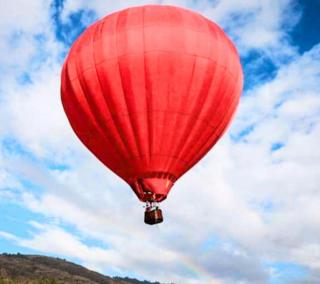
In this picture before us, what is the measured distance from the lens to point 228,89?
97.2ft

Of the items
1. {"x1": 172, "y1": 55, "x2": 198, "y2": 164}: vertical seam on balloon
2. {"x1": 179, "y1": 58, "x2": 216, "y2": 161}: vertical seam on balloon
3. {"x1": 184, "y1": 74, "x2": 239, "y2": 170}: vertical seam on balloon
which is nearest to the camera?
{"x1": 172, "y1": 55, "x2": 198, "y2": 164}: vertical seam on balloon

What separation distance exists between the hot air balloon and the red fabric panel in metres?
0.05

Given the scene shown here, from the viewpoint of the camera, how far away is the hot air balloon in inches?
1090

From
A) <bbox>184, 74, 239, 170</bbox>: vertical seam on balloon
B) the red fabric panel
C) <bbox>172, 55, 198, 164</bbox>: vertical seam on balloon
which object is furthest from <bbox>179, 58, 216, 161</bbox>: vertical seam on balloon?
<bbox>184, 74, 239, 170</bbox>: vertical seam on balloon

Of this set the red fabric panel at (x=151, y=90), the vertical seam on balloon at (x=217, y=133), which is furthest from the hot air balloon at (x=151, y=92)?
the vertical seam on balloon at (x=217, y=133)

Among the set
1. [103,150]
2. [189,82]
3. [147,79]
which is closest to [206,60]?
[189,82]

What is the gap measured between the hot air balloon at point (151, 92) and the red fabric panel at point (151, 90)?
5 cm

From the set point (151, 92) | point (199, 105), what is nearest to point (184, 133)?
point (199, 105)

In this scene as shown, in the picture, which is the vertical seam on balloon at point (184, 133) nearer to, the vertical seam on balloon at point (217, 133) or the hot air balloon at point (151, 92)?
the hot air balloon at point (151, 92)

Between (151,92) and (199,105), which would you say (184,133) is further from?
(151,92)

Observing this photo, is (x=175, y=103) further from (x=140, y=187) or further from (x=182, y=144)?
(x=140, y=187)

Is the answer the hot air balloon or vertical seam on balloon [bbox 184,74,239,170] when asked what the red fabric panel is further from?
vertical seam on balloon [bbox 184,74,239,170]

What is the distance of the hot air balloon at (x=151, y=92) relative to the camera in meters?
27.7

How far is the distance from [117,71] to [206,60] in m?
4.67
